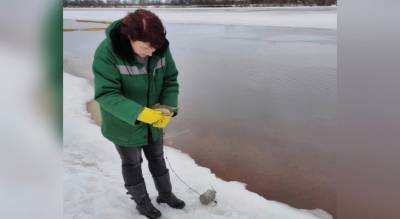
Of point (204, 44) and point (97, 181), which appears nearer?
point (97, 181)

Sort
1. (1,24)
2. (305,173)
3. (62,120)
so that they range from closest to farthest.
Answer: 1. (1,24)
2. (62,120)
3. (305,173)

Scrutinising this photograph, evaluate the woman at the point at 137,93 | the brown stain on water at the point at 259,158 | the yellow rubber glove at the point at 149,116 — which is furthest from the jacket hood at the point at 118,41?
the brown stain on water at the point at 259,158

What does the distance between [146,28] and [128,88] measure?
7.5 inches

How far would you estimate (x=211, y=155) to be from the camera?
1530 millimetres

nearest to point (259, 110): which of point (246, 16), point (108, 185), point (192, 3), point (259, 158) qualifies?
point (259, 158)

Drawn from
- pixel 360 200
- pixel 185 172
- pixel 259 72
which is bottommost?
pixel 360 200

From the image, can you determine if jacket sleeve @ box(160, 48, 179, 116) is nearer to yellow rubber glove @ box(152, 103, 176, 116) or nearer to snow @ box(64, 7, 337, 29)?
yellow rubber glove @ box(152, 103, 176, 116)

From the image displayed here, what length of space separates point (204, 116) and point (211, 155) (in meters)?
0.14

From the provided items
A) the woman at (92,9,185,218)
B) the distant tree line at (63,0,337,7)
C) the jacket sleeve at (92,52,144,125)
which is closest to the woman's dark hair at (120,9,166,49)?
the woman at (92,9,185,218)

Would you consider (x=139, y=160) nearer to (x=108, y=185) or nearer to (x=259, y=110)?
(x=108, y=185)

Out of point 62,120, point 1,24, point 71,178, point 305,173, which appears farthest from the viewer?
point 305,173

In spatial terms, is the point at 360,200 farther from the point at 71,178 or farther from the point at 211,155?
the point at 71,178

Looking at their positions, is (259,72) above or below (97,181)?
above

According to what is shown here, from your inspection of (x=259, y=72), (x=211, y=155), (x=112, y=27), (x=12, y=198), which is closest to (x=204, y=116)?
(x=211, y=155)
